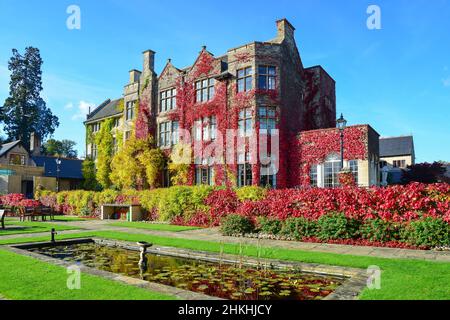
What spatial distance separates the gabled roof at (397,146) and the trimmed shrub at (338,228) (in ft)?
167

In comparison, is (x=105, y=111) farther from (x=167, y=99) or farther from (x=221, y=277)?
(x=221, y=277)

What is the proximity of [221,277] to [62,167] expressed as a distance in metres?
44.2

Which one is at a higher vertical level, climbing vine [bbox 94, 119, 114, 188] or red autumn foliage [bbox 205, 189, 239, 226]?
climbing vine [bbox 94, 119, 114, 188]

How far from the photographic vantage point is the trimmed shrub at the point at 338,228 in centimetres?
1305

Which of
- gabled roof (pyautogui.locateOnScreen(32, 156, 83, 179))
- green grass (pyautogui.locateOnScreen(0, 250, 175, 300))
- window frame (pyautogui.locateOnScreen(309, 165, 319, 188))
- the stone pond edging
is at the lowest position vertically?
the stone pond edging

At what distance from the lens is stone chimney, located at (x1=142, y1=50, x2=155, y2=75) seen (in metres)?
32.6

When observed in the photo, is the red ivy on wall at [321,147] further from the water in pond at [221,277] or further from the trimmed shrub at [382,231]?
the water in pond at [221,277]

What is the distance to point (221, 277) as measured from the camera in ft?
26.0

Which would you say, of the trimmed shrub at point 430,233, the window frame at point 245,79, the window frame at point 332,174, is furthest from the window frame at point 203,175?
the trimmed shrub at point 430,233

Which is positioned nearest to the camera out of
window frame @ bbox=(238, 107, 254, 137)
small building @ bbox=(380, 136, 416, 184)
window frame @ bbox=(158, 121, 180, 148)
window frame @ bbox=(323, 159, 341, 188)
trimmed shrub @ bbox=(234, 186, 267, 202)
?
trimmed shrub @ bbox=(234, 186, 267, 202)

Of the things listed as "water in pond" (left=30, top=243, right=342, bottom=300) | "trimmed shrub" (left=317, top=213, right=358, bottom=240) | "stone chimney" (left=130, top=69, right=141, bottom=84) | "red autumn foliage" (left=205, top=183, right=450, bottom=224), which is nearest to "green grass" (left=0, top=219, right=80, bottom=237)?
"water in pond" (left=30, top=243, right=342, bottom=300)

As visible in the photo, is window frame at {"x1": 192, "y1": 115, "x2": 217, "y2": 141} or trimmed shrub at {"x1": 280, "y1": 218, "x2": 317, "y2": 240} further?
window frame at {"x1": 192, "y1": 115, "x2": 217, "y2": 141}

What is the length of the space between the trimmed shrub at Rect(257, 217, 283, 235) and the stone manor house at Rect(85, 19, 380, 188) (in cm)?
622

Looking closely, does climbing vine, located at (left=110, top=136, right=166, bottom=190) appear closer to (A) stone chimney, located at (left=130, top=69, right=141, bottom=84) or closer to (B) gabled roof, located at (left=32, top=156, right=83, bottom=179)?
(A) stone chimney, located at (left=130, top=69, right=141, bottom=84)
